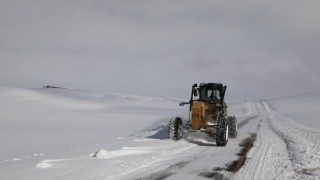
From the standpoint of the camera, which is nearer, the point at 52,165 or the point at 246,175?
the point at 246,175

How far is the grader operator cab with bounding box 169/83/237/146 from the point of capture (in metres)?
15.9

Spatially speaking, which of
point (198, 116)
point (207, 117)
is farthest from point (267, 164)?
point (207, 117)

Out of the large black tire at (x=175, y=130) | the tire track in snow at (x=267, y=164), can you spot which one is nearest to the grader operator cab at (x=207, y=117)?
the large black tire at (x=175, y=130)

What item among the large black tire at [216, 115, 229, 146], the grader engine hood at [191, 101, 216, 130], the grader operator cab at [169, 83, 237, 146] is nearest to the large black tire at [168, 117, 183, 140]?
the grader operator cab at [169, 83, 237, 146]

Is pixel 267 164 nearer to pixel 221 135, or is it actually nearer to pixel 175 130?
pixel 221 135

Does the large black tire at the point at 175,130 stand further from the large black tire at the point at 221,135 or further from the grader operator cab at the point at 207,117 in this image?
the large black tire at the point at 221,135

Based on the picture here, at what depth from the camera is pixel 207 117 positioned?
1814 cm

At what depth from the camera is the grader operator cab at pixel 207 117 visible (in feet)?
52.1

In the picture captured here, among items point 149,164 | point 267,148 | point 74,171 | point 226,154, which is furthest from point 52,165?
point 267,148

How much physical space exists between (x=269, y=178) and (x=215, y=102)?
9082mm

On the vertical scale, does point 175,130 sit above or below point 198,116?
below

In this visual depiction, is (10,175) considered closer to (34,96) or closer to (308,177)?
(308,177)

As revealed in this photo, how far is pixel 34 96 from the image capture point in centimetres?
6241

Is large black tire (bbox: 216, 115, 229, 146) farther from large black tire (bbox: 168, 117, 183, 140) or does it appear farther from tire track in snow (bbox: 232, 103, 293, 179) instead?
large black tire (bbox: 168, 117, 183, 140)
